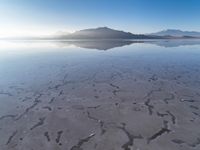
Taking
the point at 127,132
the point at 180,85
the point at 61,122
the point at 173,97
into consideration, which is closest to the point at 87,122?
the point at 61,122

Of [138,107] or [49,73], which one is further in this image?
[49,73]

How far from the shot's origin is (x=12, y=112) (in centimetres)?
576

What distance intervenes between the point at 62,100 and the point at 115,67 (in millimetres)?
6278

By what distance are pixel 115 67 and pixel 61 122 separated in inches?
303

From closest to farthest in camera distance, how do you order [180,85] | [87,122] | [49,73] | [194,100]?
[87,122] → [194,100] → [180,85] → [49,73]

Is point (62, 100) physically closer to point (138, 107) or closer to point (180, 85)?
point (138, 107)

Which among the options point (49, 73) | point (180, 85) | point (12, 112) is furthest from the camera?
point (49, 73)

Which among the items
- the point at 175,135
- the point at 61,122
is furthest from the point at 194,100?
the point at 61,122

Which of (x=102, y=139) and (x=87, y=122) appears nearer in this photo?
(x=102, y=139)

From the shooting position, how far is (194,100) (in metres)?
6.53

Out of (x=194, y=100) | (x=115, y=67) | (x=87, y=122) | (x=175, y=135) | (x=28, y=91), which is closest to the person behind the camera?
(x=175, y=135)

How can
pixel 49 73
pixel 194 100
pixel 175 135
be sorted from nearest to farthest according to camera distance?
pixel 175 135 < pixel 194 100 < pixel 49 73

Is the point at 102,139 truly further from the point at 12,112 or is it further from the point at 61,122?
the point at 12,112

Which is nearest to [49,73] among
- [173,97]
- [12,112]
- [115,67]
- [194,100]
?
[115,67]
